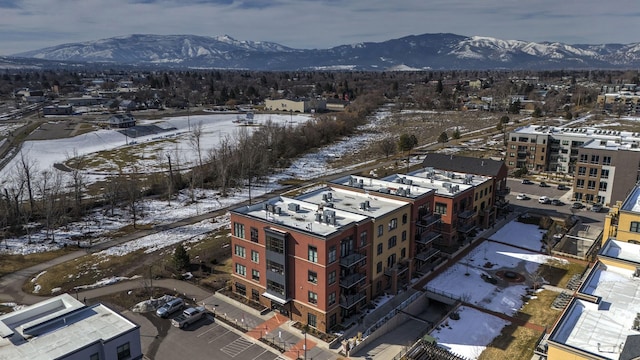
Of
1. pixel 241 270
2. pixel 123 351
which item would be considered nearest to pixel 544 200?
pixel 241 270

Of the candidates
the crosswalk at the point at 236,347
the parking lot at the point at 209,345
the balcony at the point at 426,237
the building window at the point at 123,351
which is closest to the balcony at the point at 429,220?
the balcony at the point at 426,237

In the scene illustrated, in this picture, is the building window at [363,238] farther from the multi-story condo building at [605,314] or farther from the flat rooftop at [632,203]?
the flat rooftop at [632,203]

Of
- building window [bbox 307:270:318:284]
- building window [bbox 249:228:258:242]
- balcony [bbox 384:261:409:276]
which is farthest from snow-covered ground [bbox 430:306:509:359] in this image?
building window [bbox 249:228:258:242]

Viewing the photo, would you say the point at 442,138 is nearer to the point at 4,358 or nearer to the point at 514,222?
the point at 514,222

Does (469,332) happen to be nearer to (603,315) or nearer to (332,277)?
(603,315)

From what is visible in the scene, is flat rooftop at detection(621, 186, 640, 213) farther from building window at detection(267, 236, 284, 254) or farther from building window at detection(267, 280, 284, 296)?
building window at detection(267, 280, 284, 296)

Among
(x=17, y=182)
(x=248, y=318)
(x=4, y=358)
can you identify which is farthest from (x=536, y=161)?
(x=17, y=182)

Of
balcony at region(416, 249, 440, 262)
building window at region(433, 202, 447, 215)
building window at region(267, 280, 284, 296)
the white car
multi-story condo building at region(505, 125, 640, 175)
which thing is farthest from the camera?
multi-story condo building at region(505, 125, 640, 175)
